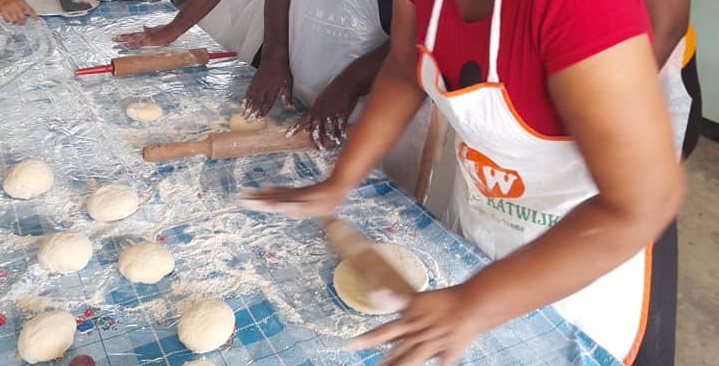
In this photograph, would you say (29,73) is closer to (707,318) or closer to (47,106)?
(47,106)

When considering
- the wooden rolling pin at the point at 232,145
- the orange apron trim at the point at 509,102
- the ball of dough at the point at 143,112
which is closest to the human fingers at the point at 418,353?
the orange apron trim at the point at 509,102

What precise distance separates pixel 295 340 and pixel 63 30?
5.09 feet

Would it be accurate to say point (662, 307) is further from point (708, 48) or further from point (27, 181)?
point (708, 48)

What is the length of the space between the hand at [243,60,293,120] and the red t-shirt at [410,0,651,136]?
673 mm

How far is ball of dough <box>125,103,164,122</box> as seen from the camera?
1483 millimetres

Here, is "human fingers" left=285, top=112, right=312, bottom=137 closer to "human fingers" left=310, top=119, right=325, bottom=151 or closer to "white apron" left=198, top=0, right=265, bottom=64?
"human fingers" left=310, top=119, right=325, bottom=151

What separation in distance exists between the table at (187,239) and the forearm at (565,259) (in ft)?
0.73

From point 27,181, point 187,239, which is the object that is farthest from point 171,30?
point 187,239

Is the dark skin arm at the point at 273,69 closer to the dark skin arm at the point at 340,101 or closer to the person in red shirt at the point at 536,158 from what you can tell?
the dark skin arm at the point at 340,101

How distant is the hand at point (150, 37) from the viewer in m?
1.90

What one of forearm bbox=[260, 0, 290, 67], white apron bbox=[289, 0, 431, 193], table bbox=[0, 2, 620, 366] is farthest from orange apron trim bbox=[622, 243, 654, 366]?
forearm bbox=[260, 0, 290, 67]

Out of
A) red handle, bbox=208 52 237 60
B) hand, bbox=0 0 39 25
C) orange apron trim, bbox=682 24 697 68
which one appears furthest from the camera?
hand, bbox=0 0 39 25

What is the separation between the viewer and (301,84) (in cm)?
176

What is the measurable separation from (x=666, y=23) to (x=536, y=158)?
1.04 ft
